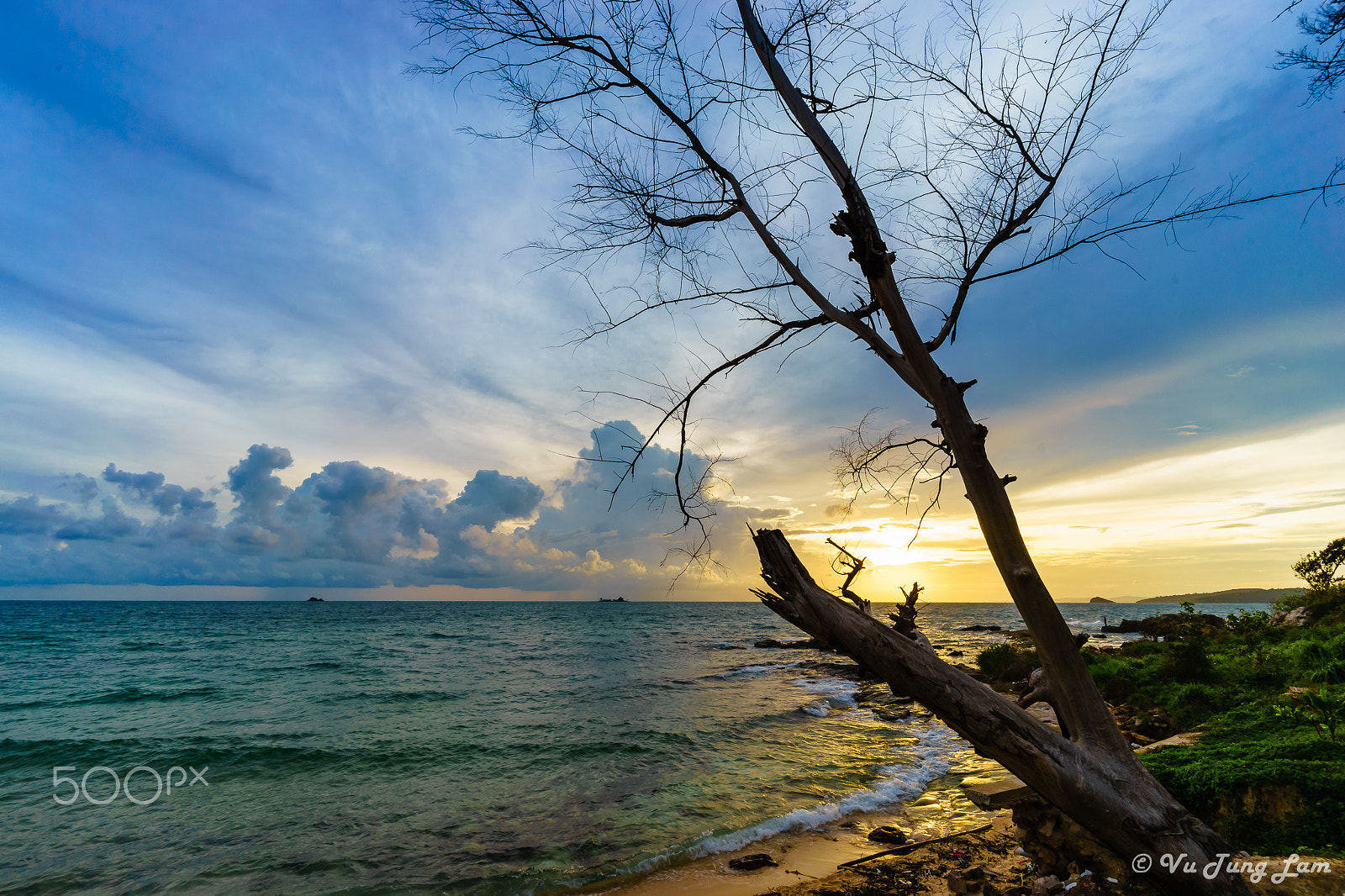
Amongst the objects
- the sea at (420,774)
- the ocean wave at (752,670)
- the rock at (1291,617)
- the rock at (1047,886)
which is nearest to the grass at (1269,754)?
the rock at (1047,886)

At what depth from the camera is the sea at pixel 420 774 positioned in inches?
286

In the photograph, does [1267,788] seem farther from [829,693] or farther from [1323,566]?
[1323,566]

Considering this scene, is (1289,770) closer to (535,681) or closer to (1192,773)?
(1192,773)

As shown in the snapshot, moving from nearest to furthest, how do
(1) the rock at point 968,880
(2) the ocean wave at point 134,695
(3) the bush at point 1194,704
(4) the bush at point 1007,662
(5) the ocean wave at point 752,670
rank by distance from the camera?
(1) the rock at point 968,880 < (3) the bush at point 1194,704 < (4) the bush at point 1007,662 < (2) the ocean wave at point 134,695 < (5) the ocean wave at point 752,670

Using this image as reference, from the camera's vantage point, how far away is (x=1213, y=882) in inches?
127

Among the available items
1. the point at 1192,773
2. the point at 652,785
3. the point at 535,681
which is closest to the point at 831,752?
the point at 652,785

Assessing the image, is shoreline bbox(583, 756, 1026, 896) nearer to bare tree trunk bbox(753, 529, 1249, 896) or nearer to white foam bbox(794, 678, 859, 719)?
bare tree trunk bbox(753, 529, 1249, 896)

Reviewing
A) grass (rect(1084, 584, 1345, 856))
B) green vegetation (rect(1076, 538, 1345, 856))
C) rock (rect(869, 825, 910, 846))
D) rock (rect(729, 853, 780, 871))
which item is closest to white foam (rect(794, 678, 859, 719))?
green vegetation (rect(1076, 538, 1345, 856))

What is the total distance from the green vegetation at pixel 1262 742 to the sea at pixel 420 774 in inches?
180

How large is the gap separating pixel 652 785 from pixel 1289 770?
8.61 meters

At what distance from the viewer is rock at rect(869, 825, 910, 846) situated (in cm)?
729

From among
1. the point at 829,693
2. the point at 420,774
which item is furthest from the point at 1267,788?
the point at 829,693

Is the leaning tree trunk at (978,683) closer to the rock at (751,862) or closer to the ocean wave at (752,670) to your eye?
the rock at (751,862)

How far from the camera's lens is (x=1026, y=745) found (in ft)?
10.7
